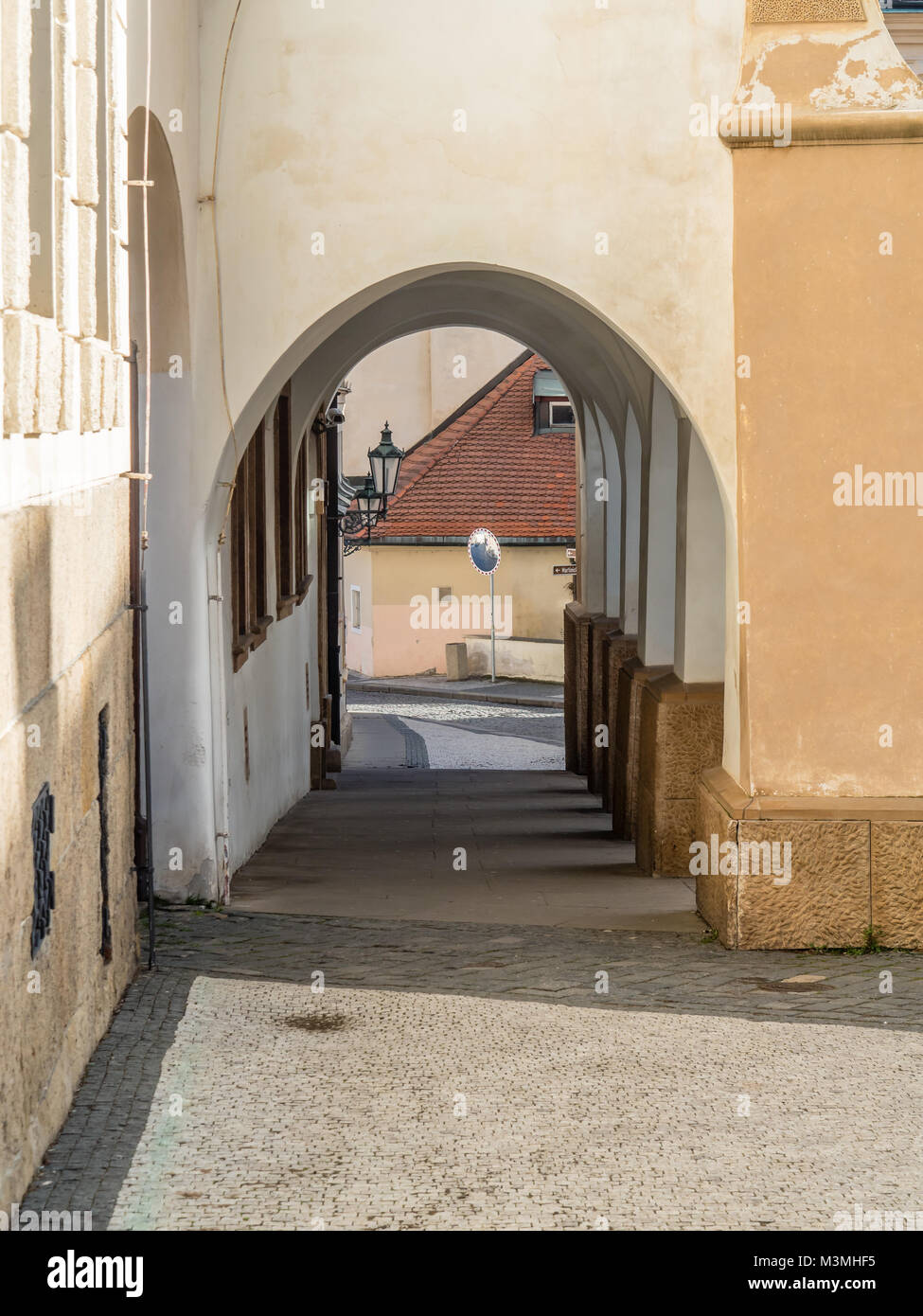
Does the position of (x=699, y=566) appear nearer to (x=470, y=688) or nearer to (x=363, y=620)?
(x=470, y=688)

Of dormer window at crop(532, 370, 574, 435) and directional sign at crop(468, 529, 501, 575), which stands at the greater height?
dormer window at crop(532, 370, 574, 435)

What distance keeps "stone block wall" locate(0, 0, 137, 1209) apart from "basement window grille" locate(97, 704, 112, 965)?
17 mm

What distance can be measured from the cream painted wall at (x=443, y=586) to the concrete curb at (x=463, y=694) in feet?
5.40

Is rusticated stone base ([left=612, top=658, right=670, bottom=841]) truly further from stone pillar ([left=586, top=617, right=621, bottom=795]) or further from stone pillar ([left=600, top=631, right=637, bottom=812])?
stone pillar ([left=586, top=617, right=621, bottom=795])

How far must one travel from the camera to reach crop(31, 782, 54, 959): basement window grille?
4535 mm

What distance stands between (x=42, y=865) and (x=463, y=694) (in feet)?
99.4

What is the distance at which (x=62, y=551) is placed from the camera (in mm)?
4973

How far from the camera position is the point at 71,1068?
5.28 metres

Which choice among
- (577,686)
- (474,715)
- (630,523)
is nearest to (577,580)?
(577,686)

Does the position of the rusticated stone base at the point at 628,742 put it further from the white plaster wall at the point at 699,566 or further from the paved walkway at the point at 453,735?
the paved walkway at the point at 453,735

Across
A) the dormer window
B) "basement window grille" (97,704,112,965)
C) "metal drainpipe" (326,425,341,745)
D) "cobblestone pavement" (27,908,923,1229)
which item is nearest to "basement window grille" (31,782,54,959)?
"cobblestone pavement" (27,908,923,1229)

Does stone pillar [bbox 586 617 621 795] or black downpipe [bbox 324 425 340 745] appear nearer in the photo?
stone pillar [bbox 586 617 621 795]

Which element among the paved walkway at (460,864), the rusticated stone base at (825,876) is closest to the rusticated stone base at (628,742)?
the paved walkway at (460,864)
